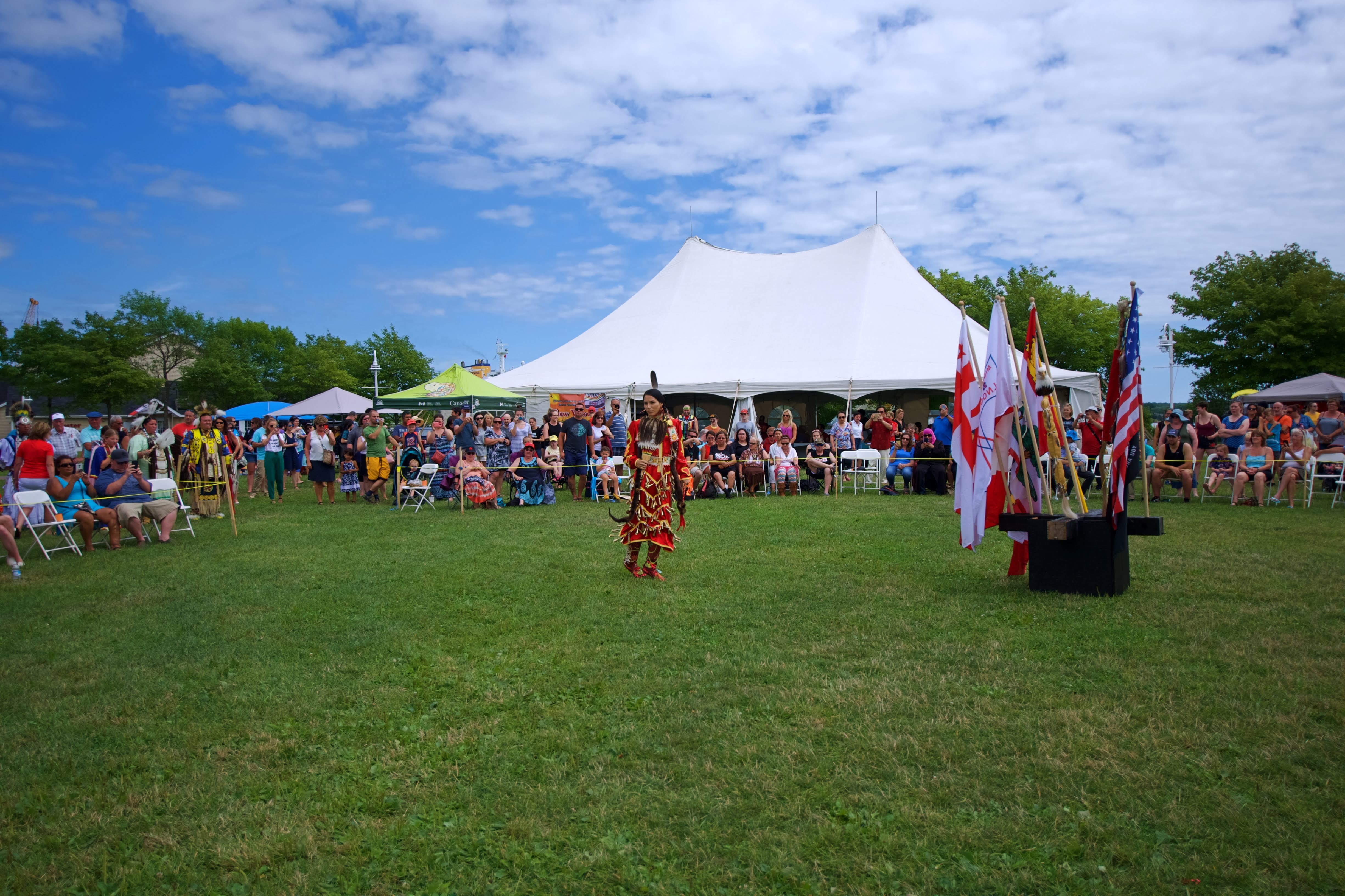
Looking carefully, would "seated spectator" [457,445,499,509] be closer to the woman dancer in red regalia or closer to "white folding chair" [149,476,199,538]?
"white folding chair" [149,476,199,538]

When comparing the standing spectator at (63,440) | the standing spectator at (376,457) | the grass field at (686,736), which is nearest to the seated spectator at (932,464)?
the grass field at (686,736)

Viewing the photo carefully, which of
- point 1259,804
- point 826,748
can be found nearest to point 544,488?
point 826,748

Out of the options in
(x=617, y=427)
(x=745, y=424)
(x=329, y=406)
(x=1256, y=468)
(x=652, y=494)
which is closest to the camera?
(x=652, y=494)

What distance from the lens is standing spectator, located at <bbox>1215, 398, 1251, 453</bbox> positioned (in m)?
13.0

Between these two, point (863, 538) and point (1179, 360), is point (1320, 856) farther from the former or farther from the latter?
point (1179, 360)

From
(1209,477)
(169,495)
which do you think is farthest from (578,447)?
(1209,477)

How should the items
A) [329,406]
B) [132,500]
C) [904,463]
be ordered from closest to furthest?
[132,500]
[904,463]
[329,406]

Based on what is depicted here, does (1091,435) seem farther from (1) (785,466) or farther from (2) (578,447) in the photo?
(2) (578,447)

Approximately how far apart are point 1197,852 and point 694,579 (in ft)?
15.4

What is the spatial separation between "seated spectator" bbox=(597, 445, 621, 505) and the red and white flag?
7.99 m

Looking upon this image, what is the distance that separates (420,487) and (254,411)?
62.3 feet

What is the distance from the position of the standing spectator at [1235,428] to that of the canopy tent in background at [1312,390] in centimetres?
929

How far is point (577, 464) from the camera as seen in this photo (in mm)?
14352

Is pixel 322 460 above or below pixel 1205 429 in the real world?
below
